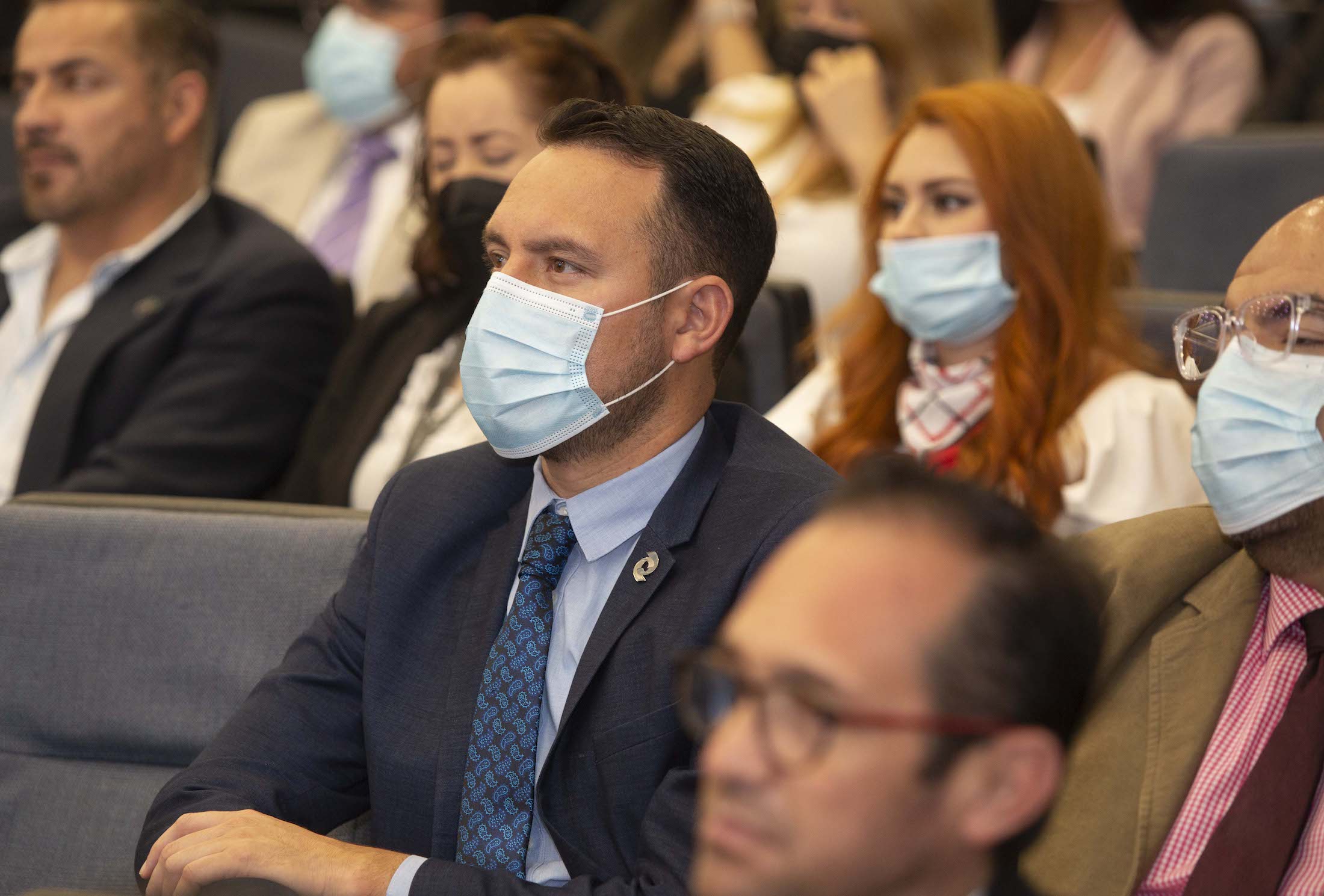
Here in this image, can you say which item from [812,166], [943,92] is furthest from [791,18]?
[943,92]

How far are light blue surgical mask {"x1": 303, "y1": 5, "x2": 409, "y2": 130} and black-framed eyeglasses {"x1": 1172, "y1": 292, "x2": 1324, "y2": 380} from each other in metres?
2.87

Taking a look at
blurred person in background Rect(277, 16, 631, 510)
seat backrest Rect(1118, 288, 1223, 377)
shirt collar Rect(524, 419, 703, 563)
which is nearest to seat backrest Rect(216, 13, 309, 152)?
blurred person in background Rect(277, 16, 631, 510)

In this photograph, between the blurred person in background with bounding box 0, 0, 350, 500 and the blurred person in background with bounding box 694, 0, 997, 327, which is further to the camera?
the blurred person in background with bounding box 694, 0, 997, 327

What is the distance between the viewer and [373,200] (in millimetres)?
4195

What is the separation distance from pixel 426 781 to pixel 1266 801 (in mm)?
946

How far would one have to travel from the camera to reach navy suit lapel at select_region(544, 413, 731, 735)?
64.2 inches

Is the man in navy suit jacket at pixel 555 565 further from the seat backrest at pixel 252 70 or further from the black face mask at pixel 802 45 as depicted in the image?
the seat backrest at pixel 252 70

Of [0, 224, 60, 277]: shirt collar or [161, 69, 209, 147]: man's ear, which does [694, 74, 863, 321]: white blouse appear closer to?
[161, 69, 209, 147]: man's ear

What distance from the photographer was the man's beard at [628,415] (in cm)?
180

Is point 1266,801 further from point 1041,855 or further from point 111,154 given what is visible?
point 111,154

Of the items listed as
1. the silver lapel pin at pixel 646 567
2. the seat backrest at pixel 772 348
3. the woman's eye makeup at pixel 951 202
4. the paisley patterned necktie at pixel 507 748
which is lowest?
the seat backrest at pixel 772 348

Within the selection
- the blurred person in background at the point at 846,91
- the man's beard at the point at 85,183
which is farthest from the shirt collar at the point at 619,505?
the man's beard at the point at 85,183

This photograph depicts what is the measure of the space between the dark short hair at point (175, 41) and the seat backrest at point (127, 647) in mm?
1795

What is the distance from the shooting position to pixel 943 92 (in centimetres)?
270
